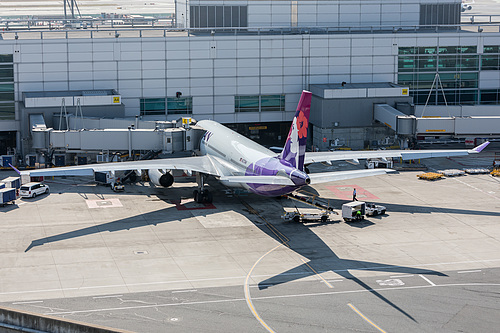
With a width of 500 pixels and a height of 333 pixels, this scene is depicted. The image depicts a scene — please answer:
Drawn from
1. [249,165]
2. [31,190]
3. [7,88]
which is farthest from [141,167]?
[7,88]

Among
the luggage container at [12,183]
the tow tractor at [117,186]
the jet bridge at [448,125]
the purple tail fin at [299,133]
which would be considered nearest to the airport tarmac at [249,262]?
the tow tractor at [117,186]

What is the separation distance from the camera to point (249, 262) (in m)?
55.8

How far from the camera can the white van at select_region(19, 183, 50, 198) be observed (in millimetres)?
75125

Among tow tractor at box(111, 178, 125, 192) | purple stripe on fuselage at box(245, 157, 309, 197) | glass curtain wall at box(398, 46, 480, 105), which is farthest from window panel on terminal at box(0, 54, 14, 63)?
glass curtain wall at box(398, 46, 480, 105)

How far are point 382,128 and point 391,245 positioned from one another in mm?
45505

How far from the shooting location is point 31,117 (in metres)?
92.8

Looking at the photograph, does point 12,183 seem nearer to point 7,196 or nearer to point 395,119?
point 7,196

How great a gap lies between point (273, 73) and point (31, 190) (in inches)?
1688

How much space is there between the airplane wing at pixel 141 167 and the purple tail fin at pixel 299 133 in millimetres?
14318

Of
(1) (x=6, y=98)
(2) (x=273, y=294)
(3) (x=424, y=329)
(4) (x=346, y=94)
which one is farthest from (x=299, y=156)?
(1) (x=6, y=98)

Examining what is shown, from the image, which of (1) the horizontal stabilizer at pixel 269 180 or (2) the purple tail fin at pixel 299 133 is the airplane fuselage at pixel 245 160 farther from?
(2) the purple tail fin at pixel 299 133

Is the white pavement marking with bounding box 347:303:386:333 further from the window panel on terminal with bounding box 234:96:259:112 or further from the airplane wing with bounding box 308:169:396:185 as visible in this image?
the window panel on terminal with bounding box 234:96:259:112

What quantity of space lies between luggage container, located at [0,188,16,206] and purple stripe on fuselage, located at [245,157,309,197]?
80.6ft

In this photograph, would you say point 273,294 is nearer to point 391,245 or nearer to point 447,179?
point 391,245
